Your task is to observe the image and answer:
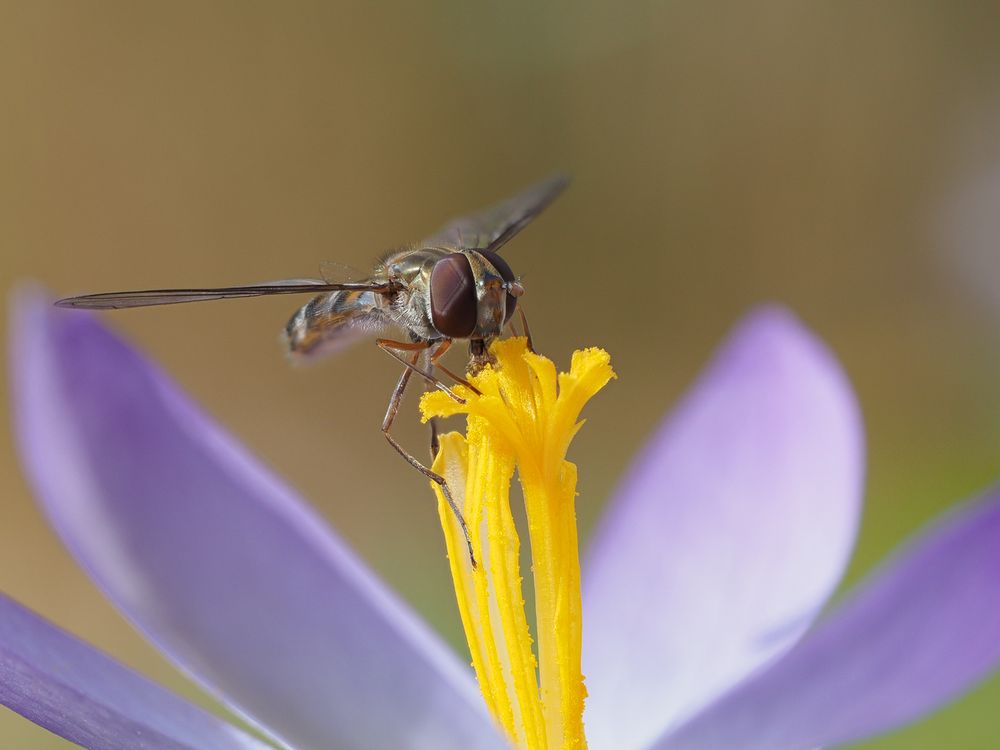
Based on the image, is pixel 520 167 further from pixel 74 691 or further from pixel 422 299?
pixel 74 691

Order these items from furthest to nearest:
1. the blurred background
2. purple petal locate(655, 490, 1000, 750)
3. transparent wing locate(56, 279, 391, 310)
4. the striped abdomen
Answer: the blurred background → the striped abdomen → transparent wing locate(56, 279, 391, 310) → purple petal locate(655, 490, 1000, 750)

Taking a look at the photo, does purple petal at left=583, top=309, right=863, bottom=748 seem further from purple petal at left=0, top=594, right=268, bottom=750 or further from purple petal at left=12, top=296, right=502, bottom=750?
purple petal at left=0, top=594, right=268, bottom=750

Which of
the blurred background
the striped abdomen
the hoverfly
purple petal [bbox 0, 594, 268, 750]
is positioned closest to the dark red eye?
the hoverfly

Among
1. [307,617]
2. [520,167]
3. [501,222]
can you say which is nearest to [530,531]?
[307,617]

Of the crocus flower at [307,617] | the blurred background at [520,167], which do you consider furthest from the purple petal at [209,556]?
the blurred background at [520,167]

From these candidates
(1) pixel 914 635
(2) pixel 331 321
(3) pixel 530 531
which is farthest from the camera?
(2) pixel 331 321

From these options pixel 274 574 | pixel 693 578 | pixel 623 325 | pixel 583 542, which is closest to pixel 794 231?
pixel 623 325

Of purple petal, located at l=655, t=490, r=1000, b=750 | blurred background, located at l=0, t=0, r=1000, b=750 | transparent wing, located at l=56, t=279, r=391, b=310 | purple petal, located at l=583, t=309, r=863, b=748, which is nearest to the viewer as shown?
purple petal, located at l=655, t=490, r=1000, b=750
